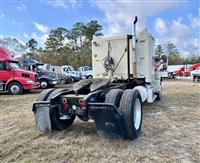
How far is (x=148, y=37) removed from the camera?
7172mm

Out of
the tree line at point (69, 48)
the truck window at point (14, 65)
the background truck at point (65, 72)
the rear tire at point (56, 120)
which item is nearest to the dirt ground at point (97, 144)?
the rear tire at point (56, 120)

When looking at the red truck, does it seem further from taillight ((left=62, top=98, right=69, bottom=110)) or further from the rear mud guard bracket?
taillight ((left=62, top=98, right=69, bottom=110))

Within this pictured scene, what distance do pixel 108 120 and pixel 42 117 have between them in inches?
58.0

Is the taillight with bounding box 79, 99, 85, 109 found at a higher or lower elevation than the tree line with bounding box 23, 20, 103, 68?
lower

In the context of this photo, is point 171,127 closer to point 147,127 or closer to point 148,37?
point 147,127

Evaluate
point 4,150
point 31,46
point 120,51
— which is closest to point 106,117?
point 4,150

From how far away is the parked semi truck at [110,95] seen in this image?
4.02 metres

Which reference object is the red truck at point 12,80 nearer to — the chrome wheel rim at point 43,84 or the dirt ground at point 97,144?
the chrome wheel rim at point 43,84

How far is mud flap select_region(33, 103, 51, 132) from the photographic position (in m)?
4.57

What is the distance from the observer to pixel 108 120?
3.95 metres

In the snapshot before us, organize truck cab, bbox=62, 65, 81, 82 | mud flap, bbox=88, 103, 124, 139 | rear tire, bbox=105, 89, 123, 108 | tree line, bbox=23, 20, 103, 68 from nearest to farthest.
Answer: mud flap, bbox=88, 103, 124, 139
rear tire, bbox=105, 89, 123, 108
truck cab, bbox=62, 65, 81, 82
tree line, bbox=23, 20, 103, 68

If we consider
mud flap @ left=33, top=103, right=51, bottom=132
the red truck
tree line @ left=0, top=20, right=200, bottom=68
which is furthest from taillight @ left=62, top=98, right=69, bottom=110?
tree line @ left=0, top=20, right=200, bottom=68

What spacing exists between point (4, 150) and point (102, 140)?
5.66 feet

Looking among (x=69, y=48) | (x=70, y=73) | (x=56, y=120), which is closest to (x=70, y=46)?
(x=69, y=48)
